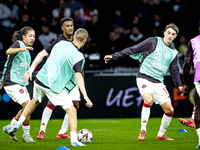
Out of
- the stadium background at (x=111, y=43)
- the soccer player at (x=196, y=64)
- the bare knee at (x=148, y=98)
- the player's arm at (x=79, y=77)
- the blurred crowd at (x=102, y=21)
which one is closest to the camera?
the soccer player at (x=196, y=64)

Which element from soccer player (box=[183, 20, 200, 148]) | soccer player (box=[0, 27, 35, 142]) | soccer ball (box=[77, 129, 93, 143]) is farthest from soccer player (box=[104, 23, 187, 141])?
soccer player (box=[0, 27, 35, 142])

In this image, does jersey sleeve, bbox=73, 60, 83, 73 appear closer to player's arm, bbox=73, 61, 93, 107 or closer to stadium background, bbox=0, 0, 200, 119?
player's arm, bbox=73, 61, 93, 107

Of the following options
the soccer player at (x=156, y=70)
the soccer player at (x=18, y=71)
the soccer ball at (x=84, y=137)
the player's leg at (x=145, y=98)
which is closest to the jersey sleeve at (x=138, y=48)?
the soccer player at (x=156, y=70)

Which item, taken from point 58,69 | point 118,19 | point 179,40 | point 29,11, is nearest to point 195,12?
point 179,40

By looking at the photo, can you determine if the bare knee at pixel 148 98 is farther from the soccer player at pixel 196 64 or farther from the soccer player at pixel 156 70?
the soccer player at pixel 196 64

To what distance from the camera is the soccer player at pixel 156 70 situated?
7.00 m

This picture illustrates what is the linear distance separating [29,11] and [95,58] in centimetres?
293

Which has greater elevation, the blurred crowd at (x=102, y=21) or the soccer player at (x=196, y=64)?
the blurred crowd at (x=102, y=21)

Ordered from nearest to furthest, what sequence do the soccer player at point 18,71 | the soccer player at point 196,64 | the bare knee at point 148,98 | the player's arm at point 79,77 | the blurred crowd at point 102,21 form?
the soccer player at point 196,64
the player's arm at point 79,77
the soccer player at point 18,71
the bare knee at point 148,98
the blurred crowd at point 102,21

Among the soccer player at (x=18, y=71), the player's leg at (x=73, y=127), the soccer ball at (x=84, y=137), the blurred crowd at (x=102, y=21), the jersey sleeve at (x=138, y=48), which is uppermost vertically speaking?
the blurred crowd at (x=102, y=21)

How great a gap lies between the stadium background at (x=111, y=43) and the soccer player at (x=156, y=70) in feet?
17.6

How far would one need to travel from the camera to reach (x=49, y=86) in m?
5.67

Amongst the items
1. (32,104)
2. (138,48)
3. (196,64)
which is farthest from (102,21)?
(196,64)

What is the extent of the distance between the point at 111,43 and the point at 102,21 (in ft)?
3.51
